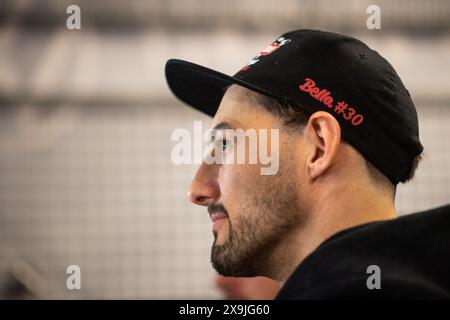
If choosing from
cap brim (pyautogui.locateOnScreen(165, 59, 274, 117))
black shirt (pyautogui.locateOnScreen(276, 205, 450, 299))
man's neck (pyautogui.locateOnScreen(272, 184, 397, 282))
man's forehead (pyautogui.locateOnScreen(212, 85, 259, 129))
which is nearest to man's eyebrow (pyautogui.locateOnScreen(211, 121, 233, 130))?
man's forehead (pyautogui.locateOnScreen(212, 85, 259, 129))

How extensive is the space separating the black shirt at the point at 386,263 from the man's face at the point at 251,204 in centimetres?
16

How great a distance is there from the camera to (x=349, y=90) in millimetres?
1171

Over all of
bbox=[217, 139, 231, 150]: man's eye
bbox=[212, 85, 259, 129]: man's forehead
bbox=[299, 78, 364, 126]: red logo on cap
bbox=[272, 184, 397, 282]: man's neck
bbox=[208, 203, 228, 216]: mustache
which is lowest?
bbox=[272, 184, 397, 282]: man's neck

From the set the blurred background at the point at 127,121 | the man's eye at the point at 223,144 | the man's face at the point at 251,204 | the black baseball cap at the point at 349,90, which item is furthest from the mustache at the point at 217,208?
the blurred background at the point at 127,121

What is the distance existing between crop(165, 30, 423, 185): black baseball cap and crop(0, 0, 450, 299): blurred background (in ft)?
8.68

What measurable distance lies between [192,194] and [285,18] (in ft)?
9.46

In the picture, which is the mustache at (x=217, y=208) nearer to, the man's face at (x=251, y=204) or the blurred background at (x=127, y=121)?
the man's face at (x=251, y=204)

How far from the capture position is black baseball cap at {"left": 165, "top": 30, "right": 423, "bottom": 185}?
45.8 inches

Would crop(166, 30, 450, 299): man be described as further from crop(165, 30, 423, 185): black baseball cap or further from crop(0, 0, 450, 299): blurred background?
crop(0, 0, 450, 299): blurred background

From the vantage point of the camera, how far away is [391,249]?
0.98m
